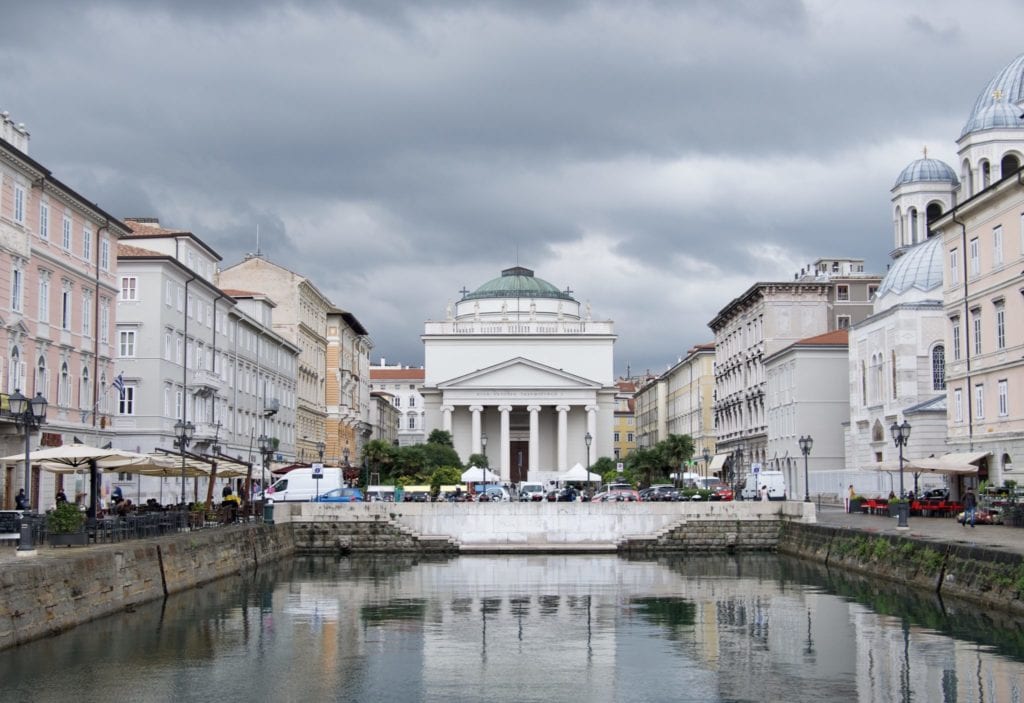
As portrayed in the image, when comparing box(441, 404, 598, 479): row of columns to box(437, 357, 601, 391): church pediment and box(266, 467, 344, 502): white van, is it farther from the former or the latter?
box(266, 467, 344, 502): white van

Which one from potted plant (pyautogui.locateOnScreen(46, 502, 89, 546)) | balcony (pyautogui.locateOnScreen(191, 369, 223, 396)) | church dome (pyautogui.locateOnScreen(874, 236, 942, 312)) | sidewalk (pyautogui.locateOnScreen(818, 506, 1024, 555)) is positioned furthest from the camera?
balcony (pyautogui.locateOnScreen(191, 369, 223, 396))

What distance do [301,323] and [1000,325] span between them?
203ft

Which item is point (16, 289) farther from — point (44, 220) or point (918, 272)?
point (918, 272)

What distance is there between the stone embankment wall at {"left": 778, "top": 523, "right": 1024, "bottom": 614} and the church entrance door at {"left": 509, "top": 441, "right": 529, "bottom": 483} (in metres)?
74.9

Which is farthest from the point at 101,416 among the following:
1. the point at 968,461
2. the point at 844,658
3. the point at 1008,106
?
the point at 1008,106

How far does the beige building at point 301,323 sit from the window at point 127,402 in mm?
35120

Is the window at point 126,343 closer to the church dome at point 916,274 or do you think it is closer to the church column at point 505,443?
the church dome at point 916,274

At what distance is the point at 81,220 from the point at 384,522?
18351 millimetres

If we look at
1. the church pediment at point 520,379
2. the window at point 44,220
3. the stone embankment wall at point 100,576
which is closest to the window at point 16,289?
the window at point 44,220

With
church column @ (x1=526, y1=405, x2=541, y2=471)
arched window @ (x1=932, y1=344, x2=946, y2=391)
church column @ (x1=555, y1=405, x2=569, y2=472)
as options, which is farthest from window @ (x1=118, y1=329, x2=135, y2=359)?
church column @ (x1=555, y1=405, x2=569, y2=472)

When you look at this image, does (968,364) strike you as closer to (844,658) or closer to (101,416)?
(844,658)

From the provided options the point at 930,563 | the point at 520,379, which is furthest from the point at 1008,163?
the point at 520,379

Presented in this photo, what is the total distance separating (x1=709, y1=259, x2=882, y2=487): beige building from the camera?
9688 cm

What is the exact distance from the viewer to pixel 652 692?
22.3 m
